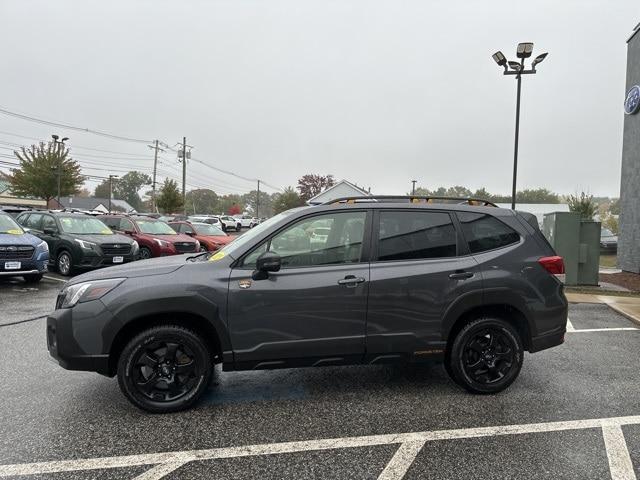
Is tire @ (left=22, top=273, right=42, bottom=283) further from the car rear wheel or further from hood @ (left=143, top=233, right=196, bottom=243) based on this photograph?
hood @ (left=143, top=233, right=196, bottom=243)

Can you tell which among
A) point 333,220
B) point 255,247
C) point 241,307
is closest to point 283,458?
point 241,307

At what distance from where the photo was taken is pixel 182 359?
3668 millimetres

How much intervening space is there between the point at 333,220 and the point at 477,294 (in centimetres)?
141

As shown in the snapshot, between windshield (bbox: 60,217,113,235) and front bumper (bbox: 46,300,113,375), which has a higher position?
windshield (bbox: 60,217,113,235)

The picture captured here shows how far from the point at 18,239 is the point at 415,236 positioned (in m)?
8.79

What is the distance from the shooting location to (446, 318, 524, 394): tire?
4.01m

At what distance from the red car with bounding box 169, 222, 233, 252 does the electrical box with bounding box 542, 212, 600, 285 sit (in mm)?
10138

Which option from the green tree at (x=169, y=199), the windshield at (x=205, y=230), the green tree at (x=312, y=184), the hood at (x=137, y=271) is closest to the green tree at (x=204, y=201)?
the green tree at (x=312, y=184)

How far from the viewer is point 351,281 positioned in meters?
3.77

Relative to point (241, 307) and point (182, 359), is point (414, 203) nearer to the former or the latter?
point (241, 307)

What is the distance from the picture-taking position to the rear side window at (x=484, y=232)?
4.13 metres

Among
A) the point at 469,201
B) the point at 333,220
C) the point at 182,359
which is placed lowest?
the point at 182,359

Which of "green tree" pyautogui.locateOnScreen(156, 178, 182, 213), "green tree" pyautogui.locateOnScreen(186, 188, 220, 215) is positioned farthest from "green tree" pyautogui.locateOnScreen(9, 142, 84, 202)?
"green tree" pyautogui.locateOnScreen(186, 188, 220, 215)

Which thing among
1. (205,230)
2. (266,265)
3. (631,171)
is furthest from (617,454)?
(205,230)
